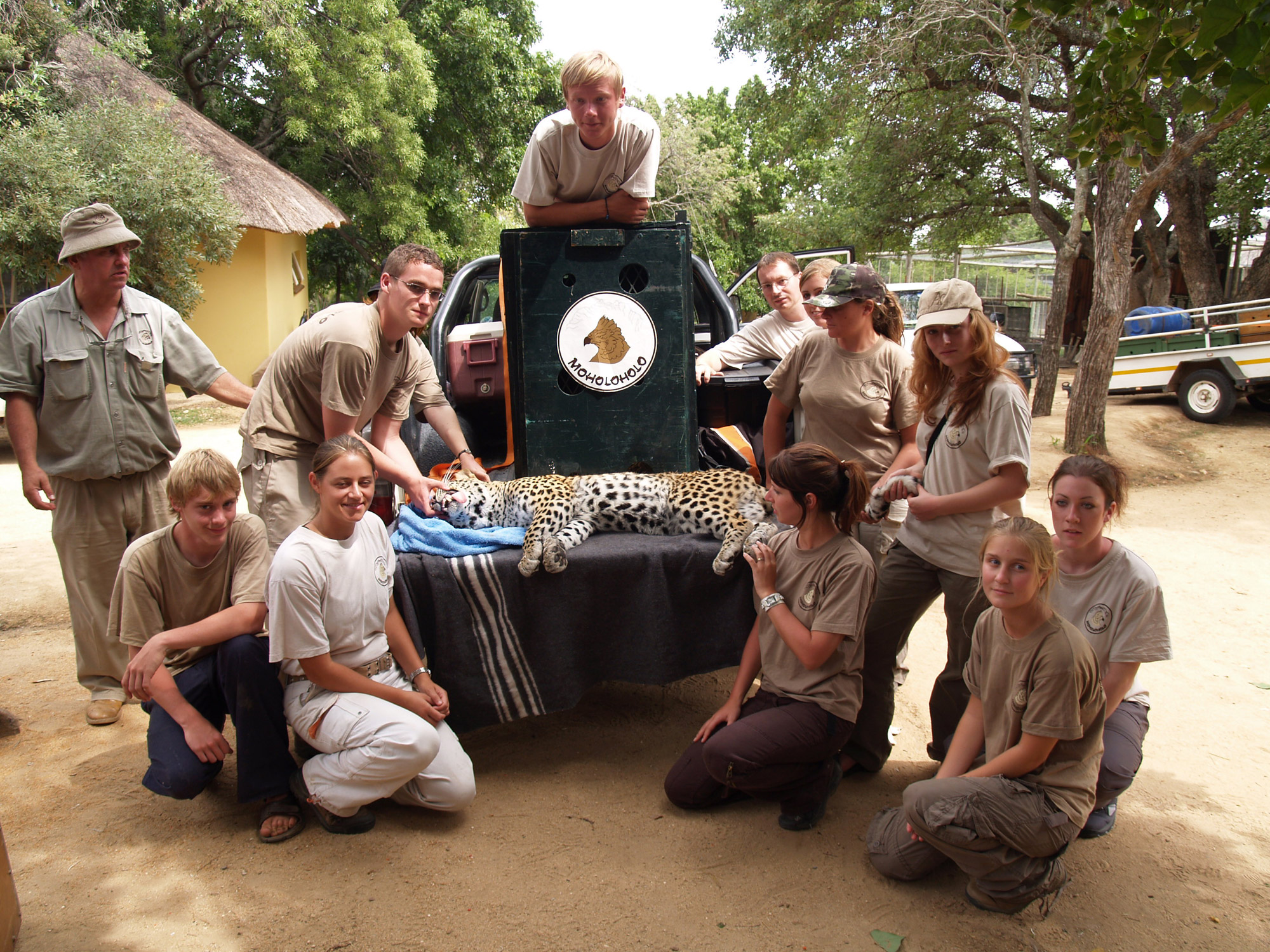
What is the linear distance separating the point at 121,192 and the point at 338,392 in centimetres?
1098

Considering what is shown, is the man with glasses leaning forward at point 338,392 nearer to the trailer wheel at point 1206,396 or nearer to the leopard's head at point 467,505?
the leopard's head at point 467,505

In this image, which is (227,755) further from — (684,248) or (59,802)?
(684,248)

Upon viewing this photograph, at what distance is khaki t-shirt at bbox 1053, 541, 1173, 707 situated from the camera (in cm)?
259

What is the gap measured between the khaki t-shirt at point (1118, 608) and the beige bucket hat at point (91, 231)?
12.0 ft

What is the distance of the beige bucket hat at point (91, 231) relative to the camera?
11.3 feet

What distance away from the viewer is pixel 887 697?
318 cm

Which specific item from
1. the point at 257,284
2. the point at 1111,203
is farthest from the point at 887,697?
the point at 257,284

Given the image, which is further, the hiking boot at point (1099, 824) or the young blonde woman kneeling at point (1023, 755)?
the hiking boot at point (1099, 824)

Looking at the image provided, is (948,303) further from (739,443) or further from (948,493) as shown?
(739,443)

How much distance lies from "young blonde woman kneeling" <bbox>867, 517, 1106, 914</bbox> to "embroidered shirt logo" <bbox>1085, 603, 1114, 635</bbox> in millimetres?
284

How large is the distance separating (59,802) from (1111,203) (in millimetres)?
9947

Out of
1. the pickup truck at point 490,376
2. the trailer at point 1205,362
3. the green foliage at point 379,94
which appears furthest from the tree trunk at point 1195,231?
the green foliage at point 379,94

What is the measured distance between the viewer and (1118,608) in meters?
2.64

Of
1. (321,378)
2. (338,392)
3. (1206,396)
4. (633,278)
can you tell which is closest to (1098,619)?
(633,278)
